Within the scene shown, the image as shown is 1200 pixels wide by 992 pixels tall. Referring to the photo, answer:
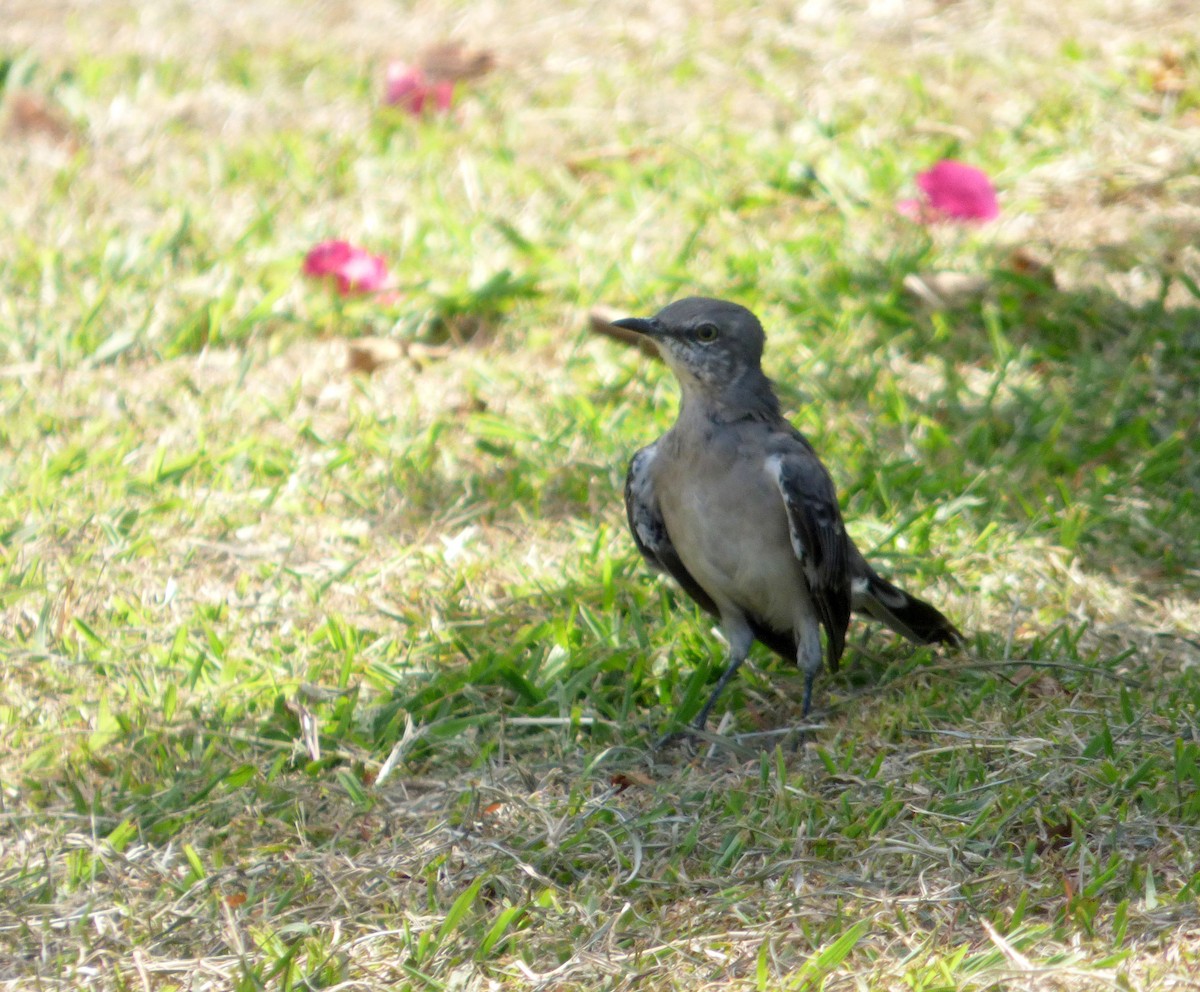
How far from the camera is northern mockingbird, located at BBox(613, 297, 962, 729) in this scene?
466 cm

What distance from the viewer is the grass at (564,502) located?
149 inches

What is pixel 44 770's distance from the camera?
4.37 meters

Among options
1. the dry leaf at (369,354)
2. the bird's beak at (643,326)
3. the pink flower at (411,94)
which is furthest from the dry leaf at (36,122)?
the bird's beak at (643,326)

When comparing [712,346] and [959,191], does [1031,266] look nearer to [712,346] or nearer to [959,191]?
[959,191]

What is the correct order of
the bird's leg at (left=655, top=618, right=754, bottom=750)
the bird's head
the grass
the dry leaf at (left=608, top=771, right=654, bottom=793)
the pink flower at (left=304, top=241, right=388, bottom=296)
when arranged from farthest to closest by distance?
the pink flower at (left=304, top=241, right=388, bottom=296)
the bird's head
the bird's leg at (left=655, top=618, right=754, bottom=750)
the dry leaf at (left=608, top=771, right=654, bottom=793)
the grass

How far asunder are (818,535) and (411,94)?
4827 mm

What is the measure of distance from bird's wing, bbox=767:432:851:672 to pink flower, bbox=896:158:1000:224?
9.83 ft

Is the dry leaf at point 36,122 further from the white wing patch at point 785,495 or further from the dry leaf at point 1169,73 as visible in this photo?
the dry leaf at point 1169,73

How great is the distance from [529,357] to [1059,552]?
254 centimetres

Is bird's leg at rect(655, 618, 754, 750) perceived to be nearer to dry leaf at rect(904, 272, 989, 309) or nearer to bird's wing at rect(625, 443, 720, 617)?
bird's wing at rect(625, 443, 720, 617)

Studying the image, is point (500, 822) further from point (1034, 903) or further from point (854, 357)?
point (854, 357)

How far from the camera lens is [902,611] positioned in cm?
482

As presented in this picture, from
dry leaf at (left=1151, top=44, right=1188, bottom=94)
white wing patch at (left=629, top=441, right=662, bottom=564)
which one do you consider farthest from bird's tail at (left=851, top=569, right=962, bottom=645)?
dry leaf at (left=1151, top=44, right=1188, bottom=94)

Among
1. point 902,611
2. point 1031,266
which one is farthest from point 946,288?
point 902,611
